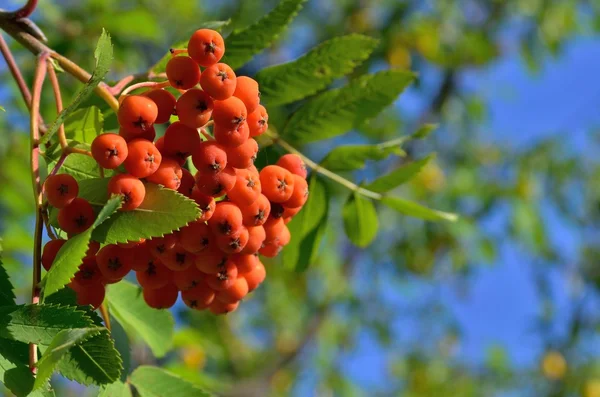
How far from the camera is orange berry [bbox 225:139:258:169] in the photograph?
0.98 meters

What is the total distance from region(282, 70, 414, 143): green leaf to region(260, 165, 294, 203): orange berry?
1.01 feet

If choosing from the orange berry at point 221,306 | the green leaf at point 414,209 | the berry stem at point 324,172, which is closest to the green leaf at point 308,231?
the berry stem at point 324,172

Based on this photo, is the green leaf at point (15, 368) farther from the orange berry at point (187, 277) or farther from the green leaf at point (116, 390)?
the orange berry at point (187, 277)

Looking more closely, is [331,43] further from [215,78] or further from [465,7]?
[465,7]

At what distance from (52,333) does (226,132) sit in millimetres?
349

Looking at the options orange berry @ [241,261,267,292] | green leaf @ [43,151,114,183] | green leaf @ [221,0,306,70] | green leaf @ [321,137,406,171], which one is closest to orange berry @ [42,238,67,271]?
green leaf @ [43,151,114,183]

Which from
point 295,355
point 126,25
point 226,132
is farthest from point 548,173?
point 226,132

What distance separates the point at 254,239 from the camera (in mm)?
1040

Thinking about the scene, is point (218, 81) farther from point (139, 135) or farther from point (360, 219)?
point (360, 219)

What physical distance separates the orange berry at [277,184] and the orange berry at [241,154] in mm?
77

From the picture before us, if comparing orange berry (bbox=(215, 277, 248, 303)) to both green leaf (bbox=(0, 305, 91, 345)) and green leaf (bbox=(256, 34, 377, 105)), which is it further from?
green leaf (bbox=(256, 34, 377, 105))

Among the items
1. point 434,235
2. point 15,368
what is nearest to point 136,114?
point 15,368

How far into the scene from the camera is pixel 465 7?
5.56m

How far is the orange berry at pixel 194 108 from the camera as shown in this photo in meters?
0.93
